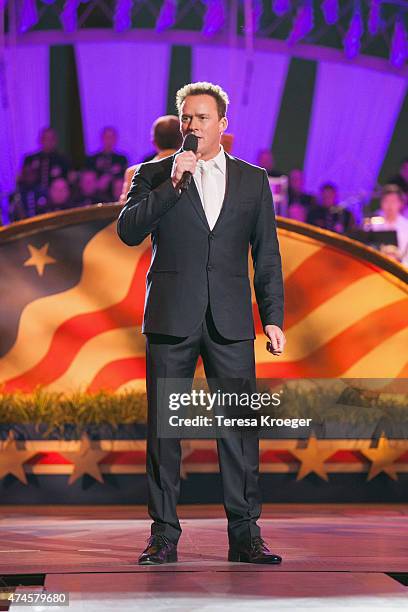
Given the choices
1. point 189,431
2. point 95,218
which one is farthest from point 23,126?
point 189,431

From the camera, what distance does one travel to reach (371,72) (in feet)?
34.6

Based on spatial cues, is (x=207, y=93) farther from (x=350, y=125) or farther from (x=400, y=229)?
(x=350, y=125)

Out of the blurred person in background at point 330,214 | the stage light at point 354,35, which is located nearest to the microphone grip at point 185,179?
the blurred person in background at point 330,214

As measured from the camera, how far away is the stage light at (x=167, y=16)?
32.6 ft

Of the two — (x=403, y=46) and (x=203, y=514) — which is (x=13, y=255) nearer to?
(x=203, y=514)

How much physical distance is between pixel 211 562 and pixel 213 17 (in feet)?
25.6

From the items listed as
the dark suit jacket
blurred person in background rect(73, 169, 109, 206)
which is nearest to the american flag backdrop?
the dark suit jacket

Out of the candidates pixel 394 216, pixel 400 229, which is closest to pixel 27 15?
pixel 394 216

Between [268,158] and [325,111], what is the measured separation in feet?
6.16

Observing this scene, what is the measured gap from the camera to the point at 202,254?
10.1 feet

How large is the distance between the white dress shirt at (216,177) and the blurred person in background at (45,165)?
19.1 feet

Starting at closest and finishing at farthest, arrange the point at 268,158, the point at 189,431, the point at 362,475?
1. the point at 189,431
2. the point at 362,475
3. the point at 268,158

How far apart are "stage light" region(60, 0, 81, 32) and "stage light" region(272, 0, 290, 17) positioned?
178 cm

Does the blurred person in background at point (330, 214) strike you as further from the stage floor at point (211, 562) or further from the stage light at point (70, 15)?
the stage floor at point (211, 562)
